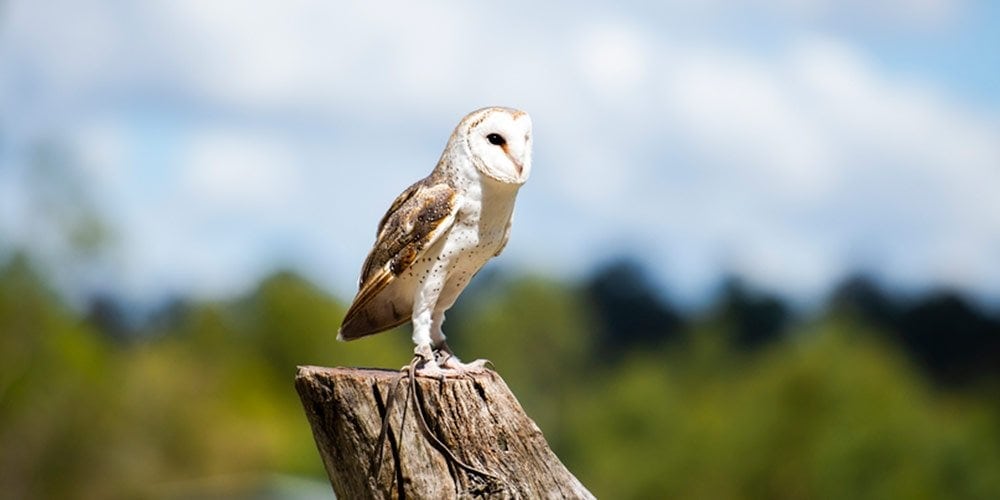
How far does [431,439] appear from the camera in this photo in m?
3.88

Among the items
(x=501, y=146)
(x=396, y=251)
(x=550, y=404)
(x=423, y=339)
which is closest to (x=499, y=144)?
(x=501, y=146)

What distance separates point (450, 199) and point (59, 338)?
22.4m

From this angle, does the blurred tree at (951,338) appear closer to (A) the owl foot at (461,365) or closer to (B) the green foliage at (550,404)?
(B) the green foliage at (550,404)

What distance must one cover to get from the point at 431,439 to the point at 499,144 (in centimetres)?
90

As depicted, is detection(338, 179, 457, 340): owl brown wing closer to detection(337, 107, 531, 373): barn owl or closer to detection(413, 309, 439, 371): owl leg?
detection(337, 107, 531, 373): barn owl

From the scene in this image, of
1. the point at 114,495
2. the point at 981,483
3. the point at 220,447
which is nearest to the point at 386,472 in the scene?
the point at 981,483

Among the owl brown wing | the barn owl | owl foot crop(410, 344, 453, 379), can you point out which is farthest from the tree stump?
the owl brown wing

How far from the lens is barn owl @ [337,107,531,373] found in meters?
4.21

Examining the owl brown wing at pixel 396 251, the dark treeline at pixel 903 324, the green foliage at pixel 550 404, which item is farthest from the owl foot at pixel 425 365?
the dark treeline at pixel 903 324

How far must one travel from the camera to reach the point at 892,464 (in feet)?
65.0

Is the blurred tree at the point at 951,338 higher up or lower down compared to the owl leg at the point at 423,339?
higher up

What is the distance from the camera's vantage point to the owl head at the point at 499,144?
4188mm

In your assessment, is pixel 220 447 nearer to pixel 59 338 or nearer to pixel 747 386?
pixel 59 338

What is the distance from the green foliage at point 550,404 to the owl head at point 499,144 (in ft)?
51.0
